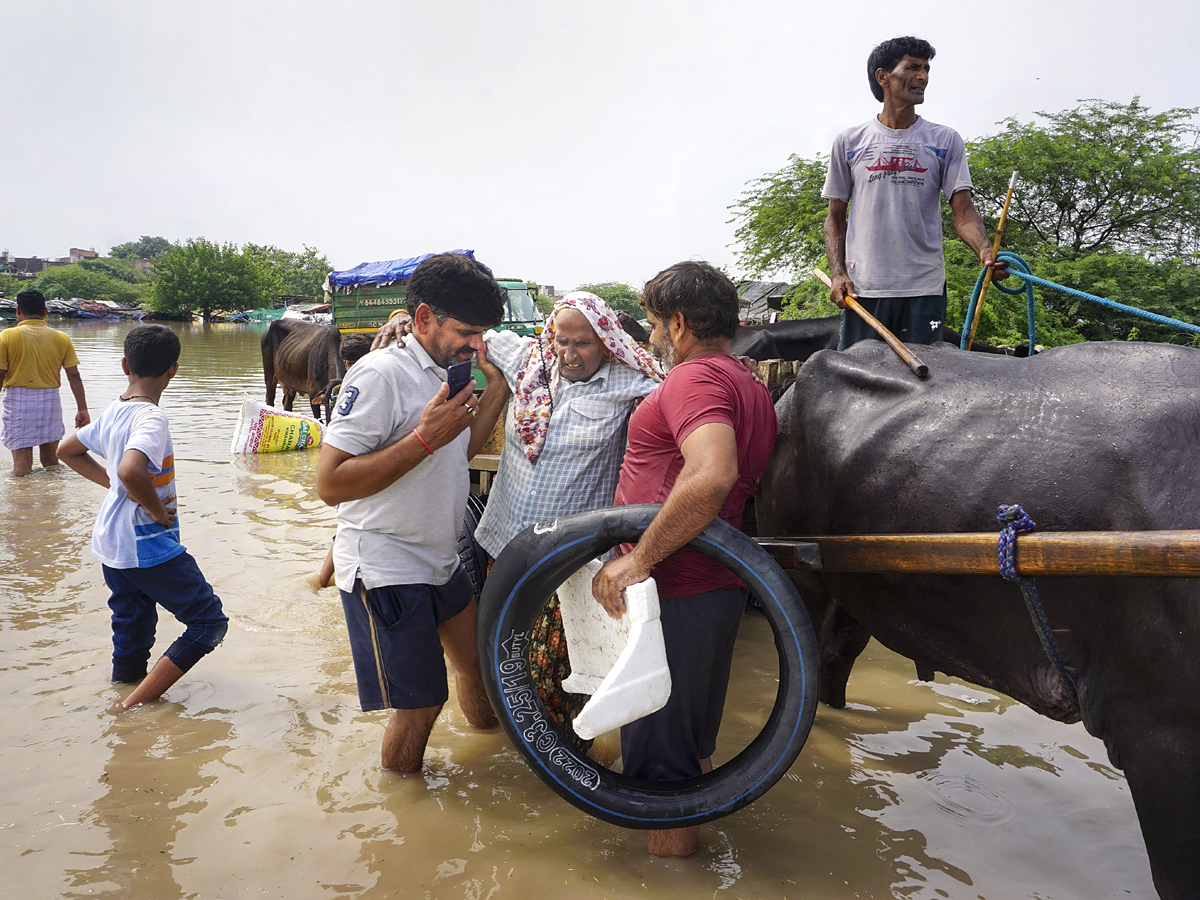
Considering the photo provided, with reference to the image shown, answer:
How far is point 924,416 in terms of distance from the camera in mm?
2270

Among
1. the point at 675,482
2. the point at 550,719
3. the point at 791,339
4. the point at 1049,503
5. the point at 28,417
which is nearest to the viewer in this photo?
the point at 1049,503

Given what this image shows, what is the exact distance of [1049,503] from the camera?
196 cm

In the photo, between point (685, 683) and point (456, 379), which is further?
point (456, 379)

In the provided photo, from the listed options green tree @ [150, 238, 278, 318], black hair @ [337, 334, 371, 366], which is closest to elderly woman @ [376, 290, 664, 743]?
black hair @ [337, 334, 371, 366]

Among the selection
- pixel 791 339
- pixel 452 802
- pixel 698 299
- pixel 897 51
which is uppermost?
pixel 897 51

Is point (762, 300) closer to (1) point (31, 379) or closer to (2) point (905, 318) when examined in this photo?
(1) point (31, 379)

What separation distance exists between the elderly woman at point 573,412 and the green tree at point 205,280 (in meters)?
77.5

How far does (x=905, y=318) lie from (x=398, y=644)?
261 centimetres

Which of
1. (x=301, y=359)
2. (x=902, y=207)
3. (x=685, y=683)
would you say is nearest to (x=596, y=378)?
(x=685, y=683)

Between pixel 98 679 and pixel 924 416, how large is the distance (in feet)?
12.9

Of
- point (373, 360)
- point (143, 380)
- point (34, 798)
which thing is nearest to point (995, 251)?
point (373, 360)

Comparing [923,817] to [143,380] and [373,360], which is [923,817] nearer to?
[373,360]

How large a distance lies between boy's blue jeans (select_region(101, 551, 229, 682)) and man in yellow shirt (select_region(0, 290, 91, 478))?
5.53 m

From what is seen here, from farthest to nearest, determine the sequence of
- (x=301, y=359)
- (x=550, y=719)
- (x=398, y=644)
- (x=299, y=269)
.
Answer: (x=299, y=269) < (x=301, y=359) < (x=398, y=644) < (x=550, y=719)
